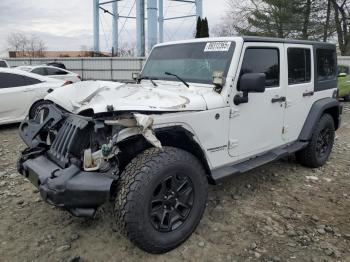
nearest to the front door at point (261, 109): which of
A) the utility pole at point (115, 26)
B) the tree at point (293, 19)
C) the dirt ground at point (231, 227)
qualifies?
the dirt ground at point (231, 227)

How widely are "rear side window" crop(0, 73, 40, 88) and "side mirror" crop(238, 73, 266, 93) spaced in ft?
19.9

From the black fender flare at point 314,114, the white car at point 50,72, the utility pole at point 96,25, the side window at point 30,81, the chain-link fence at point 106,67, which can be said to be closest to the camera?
the black fender flare at point 314,114

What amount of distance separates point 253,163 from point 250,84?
39.5 inches

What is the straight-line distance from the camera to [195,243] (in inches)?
132

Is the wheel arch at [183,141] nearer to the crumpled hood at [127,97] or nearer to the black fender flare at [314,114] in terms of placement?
the crumpled hood at [127,97]

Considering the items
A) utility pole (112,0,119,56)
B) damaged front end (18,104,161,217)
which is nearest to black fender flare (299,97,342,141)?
damaged front end (18,104,161,217)

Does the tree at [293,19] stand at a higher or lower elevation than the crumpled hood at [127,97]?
higher

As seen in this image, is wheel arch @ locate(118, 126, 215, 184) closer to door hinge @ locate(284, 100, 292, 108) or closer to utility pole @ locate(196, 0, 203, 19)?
door hinge @ locate(284, 100, 292, 108)

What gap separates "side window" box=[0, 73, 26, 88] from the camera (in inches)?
312

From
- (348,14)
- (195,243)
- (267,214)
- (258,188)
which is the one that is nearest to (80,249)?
(195,243)

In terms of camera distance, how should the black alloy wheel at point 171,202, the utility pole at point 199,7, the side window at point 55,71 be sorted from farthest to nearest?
the utility pole at point 199,7, the side window at point 55,71, the black alloy wheel at point 171,202

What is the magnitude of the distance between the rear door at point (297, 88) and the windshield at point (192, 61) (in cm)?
104

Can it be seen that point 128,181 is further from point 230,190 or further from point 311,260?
point 230,190

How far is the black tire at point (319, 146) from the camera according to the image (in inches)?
202
